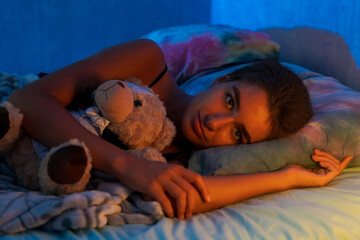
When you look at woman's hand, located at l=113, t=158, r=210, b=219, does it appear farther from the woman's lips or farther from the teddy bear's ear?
the woman's lips

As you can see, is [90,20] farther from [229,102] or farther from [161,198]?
[161,198]

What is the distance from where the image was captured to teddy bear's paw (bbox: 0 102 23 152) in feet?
2.89

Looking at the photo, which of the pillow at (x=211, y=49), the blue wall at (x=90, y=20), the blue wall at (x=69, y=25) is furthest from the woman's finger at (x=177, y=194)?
the blue wall at (x=69, y=25)

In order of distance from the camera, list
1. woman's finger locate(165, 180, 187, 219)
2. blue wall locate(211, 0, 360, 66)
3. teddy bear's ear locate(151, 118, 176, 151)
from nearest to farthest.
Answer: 1. woman's finger locate(165, 180, 187, 219)
2. teddy bear's ear locate(151, 118, 176, 151)
3. blue wall locate(211, 0, 360, 66)

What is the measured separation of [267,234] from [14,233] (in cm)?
49

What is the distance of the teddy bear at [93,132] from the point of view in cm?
78

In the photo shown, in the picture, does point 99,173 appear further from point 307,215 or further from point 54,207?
point 307,215

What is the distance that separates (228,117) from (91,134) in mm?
403

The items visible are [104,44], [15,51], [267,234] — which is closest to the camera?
[267,234]

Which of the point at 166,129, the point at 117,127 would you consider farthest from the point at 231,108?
the point at 117,127

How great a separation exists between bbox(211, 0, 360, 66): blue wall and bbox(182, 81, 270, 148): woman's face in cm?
73

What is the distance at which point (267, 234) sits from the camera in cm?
81

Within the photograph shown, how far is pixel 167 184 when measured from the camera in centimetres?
82

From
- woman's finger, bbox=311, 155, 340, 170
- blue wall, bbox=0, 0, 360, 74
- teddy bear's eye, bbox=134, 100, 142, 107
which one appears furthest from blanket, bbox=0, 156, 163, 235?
blue wall, bbox=0, 0, 360, 74
